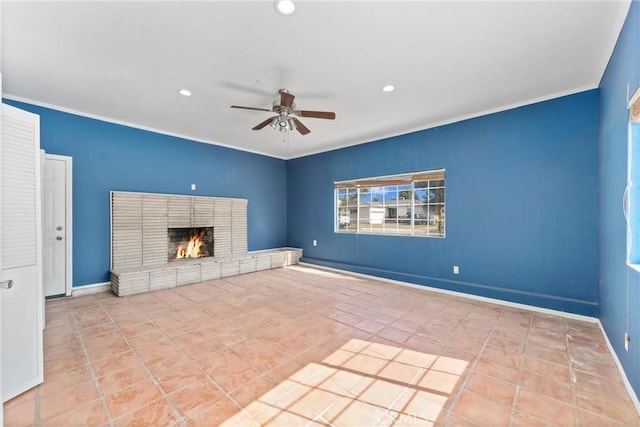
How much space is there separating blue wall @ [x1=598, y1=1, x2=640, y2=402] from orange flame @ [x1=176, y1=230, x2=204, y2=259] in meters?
5.91

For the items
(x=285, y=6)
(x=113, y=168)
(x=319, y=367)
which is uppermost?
(x=285, y=6)

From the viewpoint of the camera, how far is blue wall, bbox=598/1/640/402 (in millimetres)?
1895

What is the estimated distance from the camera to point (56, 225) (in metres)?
3.89

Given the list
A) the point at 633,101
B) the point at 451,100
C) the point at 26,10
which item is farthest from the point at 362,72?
the point at 26,10

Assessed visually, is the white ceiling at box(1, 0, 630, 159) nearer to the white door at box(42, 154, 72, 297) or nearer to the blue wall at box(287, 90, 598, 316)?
the blue wall at box(287, 90, 598, 316)

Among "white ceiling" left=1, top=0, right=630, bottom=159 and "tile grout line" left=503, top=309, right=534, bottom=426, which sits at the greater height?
"white ceiling" left=1, top=0, right=630, bottom=159

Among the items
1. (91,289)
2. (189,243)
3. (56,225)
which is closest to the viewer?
(56,225)

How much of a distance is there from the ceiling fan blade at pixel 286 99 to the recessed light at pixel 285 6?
914 mm

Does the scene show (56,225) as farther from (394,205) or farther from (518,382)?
(518,382)

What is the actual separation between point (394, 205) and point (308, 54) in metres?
3.34

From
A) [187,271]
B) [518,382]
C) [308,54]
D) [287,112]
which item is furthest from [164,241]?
[518,382]

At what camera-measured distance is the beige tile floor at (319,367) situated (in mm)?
1724

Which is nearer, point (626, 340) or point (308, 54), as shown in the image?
point (626, 340)

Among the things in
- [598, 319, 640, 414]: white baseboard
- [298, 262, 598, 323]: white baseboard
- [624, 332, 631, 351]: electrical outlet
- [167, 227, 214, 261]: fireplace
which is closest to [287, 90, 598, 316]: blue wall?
[298, 262, 598, 323]: white baseboard
